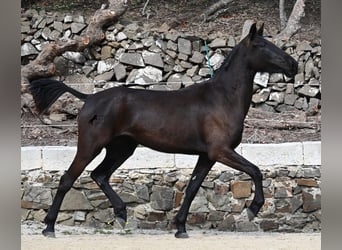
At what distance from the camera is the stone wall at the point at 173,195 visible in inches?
286

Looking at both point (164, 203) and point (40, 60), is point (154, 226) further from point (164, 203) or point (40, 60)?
point (40, 60)

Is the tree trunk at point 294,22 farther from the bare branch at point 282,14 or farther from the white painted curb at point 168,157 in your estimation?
the white painted curb at point 168,157

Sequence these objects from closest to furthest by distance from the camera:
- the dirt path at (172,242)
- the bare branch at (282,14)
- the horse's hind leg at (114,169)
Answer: the dirt path at (172,242) < the horse's hind leg at (114,169) < the bare branch at (282,14)

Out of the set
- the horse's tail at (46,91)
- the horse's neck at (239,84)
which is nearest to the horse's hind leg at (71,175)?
the horse's tail at (46,91)

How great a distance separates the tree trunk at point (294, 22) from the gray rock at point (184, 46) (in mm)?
1270

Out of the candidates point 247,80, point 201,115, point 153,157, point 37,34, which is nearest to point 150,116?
point 201,115

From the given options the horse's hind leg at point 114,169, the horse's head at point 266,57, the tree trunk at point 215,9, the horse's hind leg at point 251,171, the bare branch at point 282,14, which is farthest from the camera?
the tree trunk at point 215,9

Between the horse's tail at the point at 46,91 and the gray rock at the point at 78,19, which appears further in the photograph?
the gray rock at the point at 78,19

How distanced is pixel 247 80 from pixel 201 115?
504 mm

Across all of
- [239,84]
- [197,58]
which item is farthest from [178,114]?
[197,58]

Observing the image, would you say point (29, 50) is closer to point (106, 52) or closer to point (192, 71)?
point (106, 52)

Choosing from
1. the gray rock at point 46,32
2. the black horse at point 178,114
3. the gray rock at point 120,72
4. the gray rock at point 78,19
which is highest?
the gray rock at point 78,19

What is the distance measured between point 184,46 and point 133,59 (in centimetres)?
73

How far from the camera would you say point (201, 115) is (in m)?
5.80
